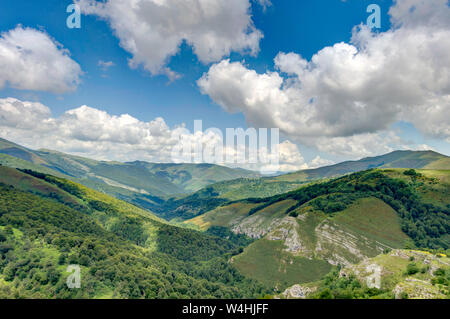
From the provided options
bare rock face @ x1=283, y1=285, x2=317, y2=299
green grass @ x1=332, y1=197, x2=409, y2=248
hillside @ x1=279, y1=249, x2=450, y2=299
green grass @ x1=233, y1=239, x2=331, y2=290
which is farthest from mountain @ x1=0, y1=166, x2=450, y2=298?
green grass @ x1=332, y1=197, x2=409, y2=248

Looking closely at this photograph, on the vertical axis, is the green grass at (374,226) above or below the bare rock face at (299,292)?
above

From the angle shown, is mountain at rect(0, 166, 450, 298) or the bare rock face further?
the bare rock face

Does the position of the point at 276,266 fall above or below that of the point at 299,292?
below

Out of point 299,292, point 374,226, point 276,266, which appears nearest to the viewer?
point 299,292

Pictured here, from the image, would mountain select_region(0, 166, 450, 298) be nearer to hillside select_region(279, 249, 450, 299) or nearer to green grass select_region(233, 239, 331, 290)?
hillside select_region(279, 249, 450, 299)

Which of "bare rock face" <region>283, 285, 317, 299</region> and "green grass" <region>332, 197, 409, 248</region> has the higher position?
"green grass" <region>332, 197, 409, 248</region>

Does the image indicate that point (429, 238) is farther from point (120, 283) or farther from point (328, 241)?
point (120, 283)

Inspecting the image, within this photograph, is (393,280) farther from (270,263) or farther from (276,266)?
(270,263)

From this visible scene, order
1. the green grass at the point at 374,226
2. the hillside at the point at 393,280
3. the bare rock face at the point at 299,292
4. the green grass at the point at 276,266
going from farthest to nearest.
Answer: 1. the green grass at the point at 374,226
2. the green grass at the point at 276,266
3. the bare rock face at the point at 299,292
4. the hillside at the point at 393,280

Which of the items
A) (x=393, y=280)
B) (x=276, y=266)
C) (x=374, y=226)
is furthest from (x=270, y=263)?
(x=393, y=280)

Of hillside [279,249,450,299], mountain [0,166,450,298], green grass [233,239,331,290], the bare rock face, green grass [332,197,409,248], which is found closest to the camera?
hillside [279,249,450,299]

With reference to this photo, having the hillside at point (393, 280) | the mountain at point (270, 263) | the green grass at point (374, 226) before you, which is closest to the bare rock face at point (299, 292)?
the hillside at point (393, 280)

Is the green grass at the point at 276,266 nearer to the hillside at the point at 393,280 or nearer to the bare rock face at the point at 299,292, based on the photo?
the bare rock face at the point at 299,292

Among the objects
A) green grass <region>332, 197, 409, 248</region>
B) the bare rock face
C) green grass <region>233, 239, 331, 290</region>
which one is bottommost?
green grass <region>233, 239, 331, 290</region>
